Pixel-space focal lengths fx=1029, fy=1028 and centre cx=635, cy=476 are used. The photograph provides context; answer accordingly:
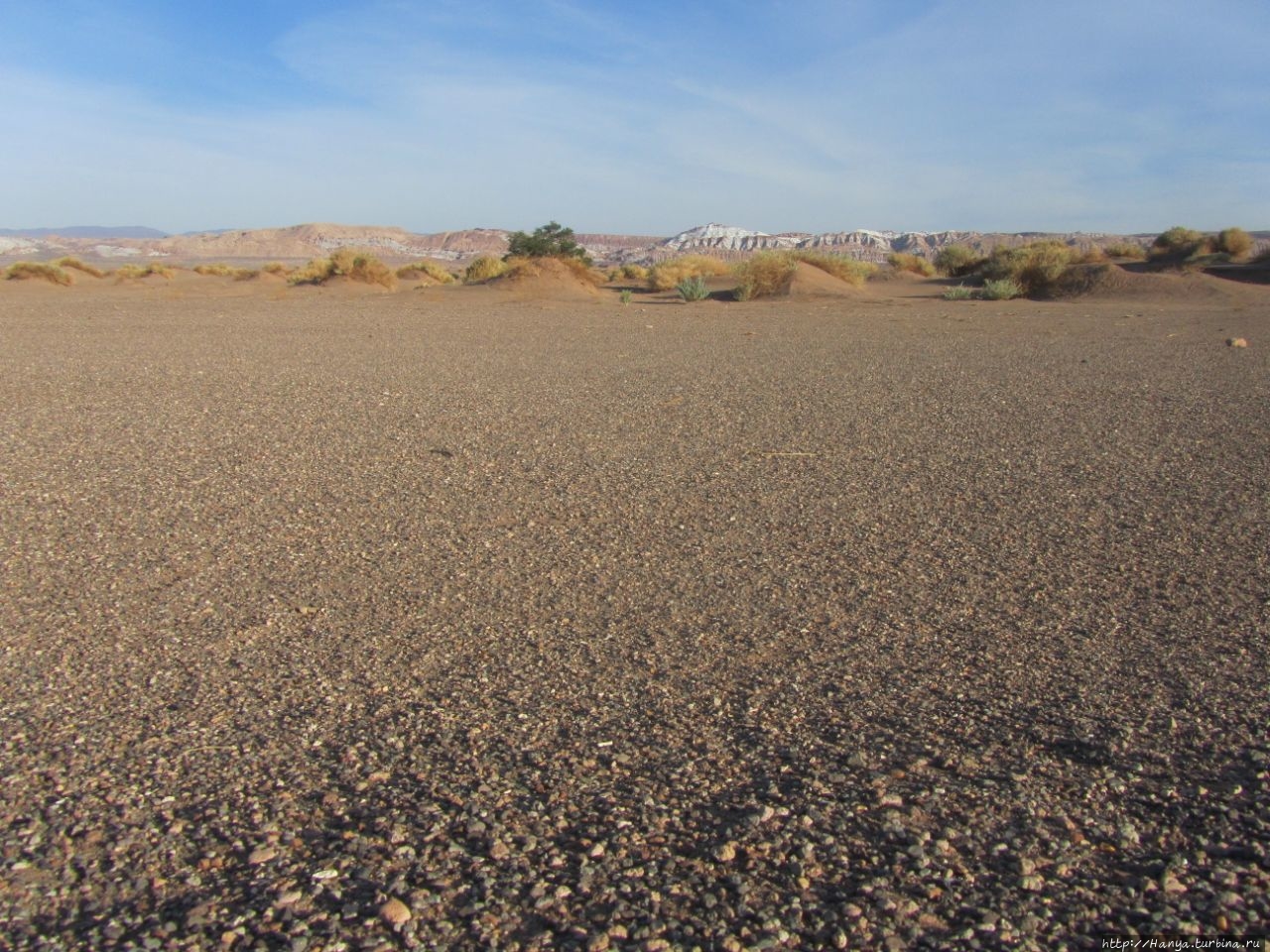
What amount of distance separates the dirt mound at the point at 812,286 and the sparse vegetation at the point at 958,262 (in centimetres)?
1313

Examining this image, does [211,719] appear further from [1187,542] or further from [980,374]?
[980,374]

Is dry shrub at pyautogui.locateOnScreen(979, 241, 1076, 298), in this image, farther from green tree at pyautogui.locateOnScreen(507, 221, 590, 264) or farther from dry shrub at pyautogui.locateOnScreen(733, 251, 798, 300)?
green tree at pyautogui.locateOnScreen(507, 221, 590, 264)

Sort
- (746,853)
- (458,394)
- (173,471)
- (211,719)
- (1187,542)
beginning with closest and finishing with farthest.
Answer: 1. (746,853)
2. (211,719)
3. (1187,542)
4. (173,471)
5. (458,394)

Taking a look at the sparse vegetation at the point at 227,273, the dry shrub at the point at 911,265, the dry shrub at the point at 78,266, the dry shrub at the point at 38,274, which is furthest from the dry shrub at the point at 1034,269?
the dry shrub at the point at 78,266

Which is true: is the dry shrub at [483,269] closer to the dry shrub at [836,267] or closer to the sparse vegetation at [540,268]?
the sparse vegetation at [540,268]

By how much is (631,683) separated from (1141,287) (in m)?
32.1

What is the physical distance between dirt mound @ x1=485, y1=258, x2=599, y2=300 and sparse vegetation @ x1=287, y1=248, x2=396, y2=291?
4.81 meters

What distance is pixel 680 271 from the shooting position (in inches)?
1676

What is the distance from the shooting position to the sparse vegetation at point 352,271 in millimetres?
38500

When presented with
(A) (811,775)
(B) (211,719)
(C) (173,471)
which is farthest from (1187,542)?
(C) (173,471)

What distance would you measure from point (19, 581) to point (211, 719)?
2202 millimetres

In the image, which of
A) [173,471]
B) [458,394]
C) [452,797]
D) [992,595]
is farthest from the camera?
[458,394]

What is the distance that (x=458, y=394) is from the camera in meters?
11.5

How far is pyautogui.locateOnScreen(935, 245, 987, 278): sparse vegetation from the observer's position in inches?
1836
